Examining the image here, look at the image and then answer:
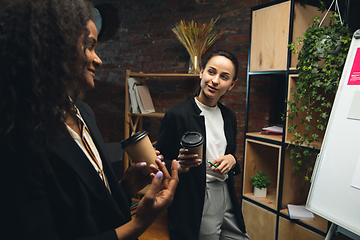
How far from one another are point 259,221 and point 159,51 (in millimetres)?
2044

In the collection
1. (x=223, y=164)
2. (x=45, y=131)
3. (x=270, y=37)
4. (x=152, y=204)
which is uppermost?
(x=270, y=37)

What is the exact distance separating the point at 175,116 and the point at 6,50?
1.03m

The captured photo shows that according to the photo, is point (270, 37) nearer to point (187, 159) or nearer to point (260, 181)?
point (260, 181)

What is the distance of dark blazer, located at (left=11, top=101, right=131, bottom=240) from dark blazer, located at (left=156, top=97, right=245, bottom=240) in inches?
26.1

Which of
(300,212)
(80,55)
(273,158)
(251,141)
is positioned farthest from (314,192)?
(80,55)

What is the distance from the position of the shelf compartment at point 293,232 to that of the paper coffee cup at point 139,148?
1.30 m

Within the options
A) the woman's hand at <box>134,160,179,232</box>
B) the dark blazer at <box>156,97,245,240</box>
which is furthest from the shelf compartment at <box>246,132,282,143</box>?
the woman's hand at <box>134,160,179,232</box>

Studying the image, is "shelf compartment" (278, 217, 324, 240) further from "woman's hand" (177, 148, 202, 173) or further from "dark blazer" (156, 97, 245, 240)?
"woman's hand" (177, 148, 202, 173)

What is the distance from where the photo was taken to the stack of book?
102 inches

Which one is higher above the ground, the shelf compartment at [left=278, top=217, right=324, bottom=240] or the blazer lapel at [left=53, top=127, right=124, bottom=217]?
the blazer lapel at [left=53, top=127, right=124, bottom=217]

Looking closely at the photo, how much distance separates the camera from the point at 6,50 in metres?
0.50

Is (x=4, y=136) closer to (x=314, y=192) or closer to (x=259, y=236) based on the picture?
(x=314, y=192)

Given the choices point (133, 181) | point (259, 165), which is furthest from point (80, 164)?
point (259, 165)

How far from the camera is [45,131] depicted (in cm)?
56
